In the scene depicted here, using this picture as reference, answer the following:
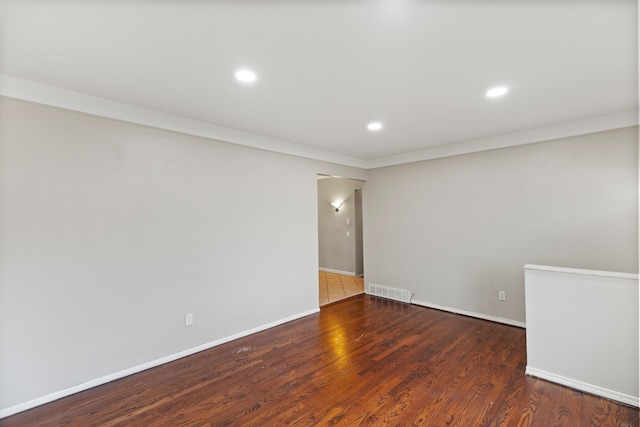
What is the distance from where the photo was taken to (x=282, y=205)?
4.00 metres

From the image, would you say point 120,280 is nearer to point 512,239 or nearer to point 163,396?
point 163,396

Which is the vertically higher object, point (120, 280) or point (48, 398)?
point (120, 280)

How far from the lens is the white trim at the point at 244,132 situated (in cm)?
222

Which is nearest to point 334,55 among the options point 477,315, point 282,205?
point 282,205

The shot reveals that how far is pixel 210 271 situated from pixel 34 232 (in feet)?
4.94

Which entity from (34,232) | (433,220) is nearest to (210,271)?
(34,232)

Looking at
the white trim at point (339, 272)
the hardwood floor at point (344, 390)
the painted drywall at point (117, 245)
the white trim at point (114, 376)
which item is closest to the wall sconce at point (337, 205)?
the white trim at point (339, 272)

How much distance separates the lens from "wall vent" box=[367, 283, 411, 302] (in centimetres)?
478

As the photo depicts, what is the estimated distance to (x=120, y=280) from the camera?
8.54ft

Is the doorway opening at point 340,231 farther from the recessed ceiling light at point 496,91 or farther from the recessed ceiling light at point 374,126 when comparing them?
the recessed ceiling light at point 496,91

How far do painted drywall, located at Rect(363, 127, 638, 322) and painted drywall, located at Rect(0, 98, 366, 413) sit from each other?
7.40 ft

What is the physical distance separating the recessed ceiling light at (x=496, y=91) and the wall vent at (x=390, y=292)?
3280 millimetres

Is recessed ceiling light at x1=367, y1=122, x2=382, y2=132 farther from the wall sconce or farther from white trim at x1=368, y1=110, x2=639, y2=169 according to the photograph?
the wall sconce

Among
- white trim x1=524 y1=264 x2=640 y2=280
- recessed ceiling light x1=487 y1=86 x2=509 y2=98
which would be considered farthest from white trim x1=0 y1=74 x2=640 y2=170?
white trim x1=524 y1=264 x2=640 y2=280
